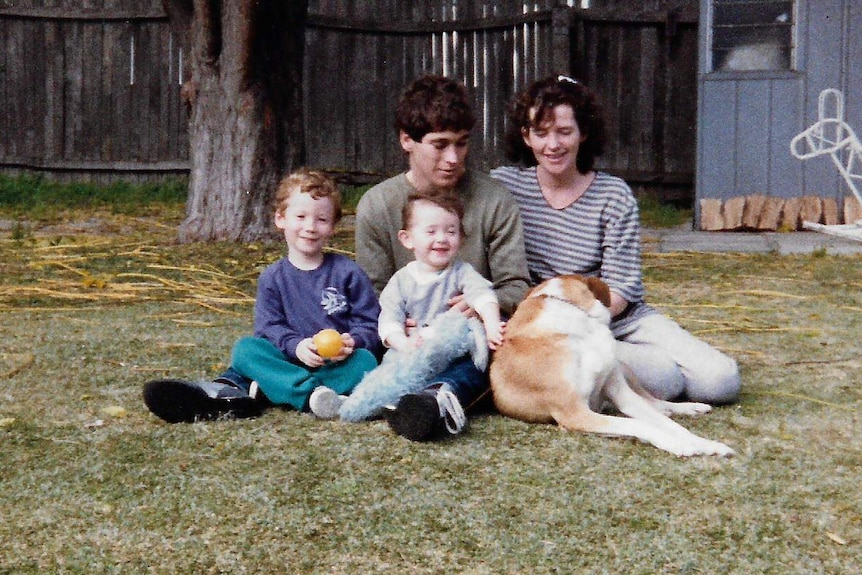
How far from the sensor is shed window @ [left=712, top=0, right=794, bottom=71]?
977 centimetres

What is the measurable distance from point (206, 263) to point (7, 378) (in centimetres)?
319

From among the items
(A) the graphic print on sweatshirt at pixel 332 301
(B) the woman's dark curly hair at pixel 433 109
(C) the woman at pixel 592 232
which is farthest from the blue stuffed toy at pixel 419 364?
(B) the woman's dark curly hair at pixel 433 109

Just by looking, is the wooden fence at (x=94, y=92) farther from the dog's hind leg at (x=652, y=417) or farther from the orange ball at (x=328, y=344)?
the dog's hind leg at (x=652, y=417)

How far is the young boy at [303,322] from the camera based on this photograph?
12.4 ft

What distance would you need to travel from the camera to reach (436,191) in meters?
4.11

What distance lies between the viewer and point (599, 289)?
3.73 meters

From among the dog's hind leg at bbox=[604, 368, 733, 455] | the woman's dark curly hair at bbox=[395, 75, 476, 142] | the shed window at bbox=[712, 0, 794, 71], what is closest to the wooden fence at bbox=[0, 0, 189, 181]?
the shed window at bbox=[712, 0, 794, 71]

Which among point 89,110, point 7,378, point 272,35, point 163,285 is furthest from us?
point 89,110

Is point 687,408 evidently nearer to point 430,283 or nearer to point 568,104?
point 430,283

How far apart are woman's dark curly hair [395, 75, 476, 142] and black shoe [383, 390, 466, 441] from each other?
0.97 metres

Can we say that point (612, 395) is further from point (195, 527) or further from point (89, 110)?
point (89, 110)

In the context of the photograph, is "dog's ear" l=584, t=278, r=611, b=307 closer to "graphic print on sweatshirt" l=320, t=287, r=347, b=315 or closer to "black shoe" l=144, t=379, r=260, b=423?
"graphic print on sweatshirt" l=320, t=287, r=347, b=315

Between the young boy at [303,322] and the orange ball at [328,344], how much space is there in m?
0.02

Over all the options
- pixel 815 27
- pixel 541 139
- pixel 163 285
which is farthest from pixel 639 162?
pixel 541 139
